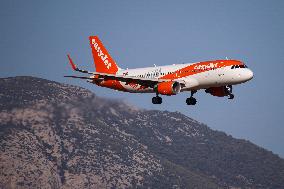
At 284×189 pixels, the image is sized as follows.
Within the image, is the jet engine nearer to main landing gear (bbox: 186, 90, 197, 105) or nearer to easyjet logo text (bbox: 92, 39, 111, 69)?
main landing gear (bbox: 186, 90, 197, 105)

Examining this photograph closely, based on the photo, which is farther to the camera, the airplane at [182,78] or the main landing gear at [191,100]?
the main landing gear at [191,100]

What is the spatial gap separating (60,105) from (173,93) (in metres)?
34.2

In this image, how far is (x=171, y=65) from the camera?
94875mm

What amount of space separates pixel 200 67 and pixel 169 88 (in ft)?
17.0

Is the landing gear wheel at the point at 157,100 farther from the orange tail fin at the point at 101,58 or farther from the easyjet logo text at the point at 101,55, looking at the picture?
the easyjet logo text at the point at 101,55

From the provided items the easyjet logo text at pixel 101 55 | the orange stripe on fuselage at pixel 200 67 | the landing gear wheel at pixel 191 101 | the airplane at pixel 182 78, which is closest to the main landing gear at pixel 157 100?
the airplane at pixel 182 78

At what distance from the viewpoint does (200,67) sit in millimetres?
89375

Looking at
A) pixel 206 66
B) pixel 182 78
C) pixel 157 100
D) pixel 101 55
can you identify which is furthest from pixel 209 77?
pixel 101 55

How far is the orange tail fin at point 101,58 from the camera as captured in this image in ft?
353

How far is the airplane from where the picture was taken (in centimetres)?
8731

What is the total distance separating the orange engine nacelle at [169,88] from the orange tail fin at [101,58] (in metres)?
18.2

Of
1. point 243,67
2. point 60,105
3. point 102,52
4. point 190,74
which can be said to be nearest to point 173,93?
point 190,74

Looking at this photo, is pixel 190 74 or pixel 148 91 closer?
pixel 190 74

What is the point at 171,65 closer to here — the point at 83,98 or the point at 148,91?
the point at 148,91
